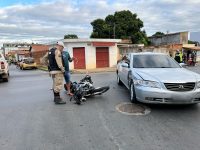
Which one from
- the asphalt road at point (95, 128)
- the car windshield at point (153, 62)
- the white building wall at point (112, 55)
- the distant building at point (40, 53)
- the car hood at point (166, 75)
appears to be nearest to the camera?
the asphalt road at point (95, 128)

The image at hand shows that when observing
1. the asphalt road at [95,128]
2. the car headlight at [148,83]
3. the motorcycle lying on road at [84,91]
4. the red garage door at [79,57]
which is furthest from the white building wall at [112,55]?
the car headlight at [148,83]

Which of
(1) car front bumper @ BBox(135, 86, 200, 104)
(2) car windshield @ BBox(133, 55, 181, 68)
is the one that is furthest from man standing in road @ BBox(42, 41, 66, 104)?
(1) car front bumper @ BBox(135, 86, 200, 104)

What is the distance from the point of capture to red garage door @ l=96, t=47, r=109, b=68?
28.6 meters

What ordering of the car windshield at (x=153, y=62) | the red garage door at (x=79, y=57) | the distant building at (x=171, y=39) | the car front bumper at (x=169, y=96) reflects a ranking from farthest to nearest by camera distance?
the distant building at (x=171, y=39), the red garage door at (x=79, y=57), the car windshield at (x=153, y=62), the car front bumper at (x=169, y=96)

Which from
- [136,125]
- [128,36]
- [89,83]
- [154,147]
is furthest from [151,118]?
[128,36]

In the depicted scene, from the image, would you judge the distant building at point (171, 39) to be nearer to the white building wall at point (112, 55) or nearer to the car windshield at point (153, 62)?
the white building wall at point (112, 55)

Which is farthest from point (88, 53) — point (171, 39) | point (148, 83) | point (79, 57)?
point (171, 39)

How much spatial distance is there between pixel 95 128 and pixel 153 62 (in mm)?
3741

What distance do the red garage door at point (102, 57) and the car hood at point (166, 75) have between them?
21131 mm

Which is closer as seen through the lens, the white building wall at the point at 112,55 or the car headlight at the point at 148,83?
the car headlight at the point at 148,83

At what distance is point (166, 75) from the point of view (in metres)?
6.69

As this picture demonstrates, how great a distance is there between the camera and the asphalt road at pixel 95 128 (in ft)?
14.5

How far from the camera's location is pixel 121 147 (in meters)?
4.26

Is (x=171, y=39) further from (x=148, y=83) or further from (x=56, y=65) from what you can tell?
(x=148, y=83)
